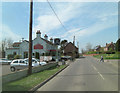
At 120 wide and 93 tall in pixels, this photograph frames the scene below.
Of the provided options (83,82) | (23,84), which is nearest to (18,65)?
(23,84)

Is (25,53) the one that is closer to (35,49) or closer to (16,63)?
(35,49)

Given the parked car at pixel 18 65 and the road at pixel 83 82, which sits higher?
the parked car at pixel 18 65

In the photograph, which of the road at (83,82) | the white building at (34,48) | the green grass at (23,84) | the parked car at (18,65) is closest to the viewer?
the green grass at (23,84)

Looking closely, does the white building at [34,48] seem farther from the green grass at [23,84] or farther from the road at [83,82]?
the green grass at [23,84]

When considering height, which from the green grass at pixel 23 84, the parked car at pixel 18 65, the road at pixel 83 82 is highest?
the parked car at pixel 18 65

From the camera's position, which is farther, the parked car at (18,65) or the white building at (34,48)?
the white building at (34,48)

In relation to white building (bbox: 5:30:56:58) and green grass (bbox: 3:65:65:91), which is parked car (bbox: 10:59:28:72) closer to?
green grass (bbox: 3:65:65:91)

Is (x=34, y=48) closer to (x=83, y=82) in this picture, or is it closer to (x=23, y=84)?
(x=83, y=82)

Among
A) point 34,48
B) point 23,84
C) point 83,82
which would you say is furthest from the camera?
point 34,48

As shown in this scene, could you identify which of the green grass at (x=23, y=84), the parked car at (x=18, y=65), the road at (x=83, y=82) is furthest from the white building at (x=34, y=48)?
the green grass at (x=23, y=84)

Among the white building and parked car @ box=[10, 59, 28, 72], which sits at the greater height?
the white building

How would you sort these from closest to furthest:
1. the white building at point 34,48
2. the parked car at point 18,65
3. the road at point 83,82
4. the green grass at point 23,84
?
the green grass at point 23,84, the road at point 83,82, the parked car at point 18,65, the white building at point 34,48

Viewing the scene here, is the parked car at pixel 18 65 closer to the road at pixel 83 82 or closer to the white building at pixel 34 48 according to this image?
the road at pixel 83 82

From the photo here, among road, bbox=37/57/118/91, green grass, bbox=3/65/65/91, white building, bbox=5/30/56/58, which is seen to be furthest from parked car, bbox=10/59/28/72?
white building, bbox=5/30/56/58
